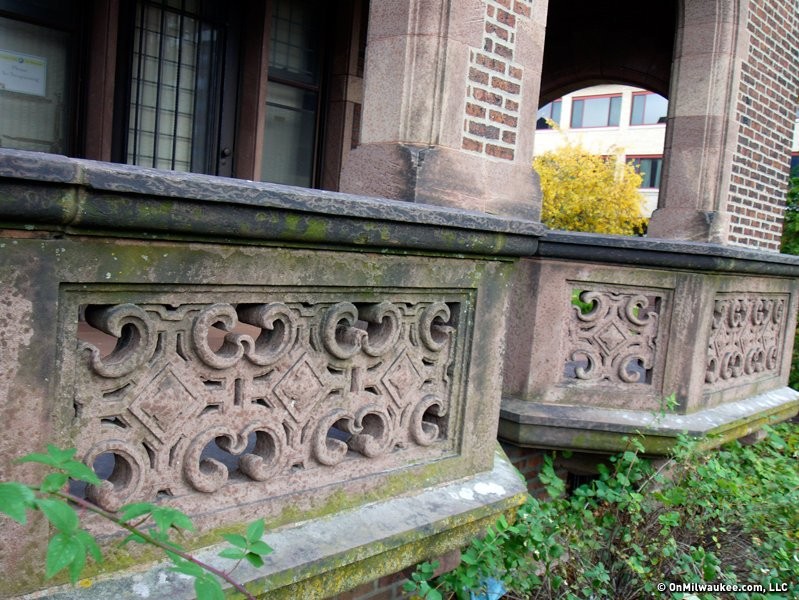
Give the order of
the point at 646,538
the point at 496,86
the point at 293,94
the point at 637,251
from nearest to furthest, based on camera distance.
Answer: the point at 496,86, the point at 646,538, the point at 637,251, the point at 293,94

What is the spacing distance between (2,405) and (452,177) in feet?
7.15

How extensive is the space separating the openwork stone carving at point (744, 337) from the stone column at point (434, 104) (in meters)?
1.83

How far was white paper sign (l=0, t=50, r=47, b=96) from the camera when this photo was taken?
4926 mm

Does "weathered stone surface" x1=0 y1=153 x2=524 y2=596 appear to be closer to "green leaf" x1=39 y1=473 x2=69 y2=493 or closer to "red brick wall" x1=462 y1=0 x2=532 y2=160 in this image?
"green leaf" x1=39 y1=473 x2=69 y2=493

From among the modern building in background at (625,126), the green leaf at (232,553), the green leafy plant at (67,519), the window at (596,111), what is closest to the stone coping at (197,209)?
the green leafy plant at (67,519)

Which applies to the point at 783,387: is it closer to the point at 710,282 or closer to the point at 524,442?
the point at 710,282

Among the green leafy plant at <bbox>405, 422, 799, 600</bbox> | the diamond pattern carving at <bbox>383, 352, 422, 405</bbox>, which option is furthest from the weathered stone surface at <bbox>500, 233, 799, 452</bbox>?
the diamond pattern carving at <bbox>383, 352, 422, 405</bbox>

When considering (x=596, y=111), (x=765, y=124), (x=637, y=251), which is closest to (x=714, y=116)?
(x=765, y=124)

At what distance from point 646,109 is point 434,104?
3346 centimetres

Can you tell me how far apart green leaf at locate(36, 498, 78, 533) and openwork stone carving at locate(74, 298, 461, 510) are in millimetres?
558

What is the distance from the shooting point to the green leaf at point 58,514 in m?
1.23

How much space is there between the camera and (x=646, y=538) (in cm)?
384

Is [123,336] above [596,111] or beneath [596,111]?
beneath

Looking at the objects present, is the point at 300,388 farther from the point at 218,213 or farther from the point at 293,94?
the point at 293,94
